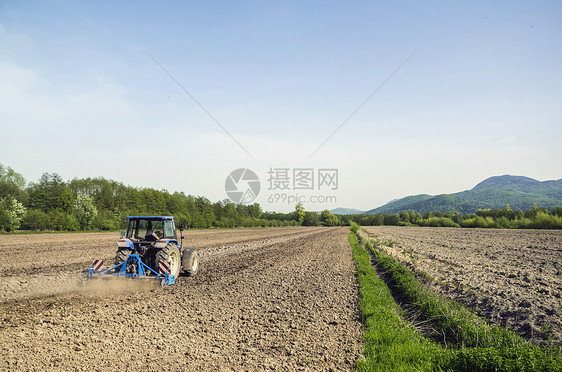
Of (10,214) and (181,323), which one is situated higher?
(10,214)

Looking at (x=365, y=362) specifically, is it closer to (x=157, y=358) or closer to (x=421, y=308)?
(x=157, y=358)

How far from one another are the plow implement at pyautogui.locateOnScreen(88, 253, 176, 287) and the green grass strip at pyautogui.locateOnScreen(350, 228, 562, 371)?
8.30m

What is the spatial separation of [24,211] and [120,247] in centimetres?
4260

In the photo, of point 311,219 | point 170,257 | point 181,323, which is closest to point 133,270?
point 170,257

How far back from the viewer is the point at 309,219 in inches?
5354

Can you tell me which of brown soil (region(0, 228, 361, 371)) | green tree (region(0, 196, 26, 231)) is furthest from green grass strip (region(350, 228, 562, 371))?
green tree (region(0, 196, 26, 231))

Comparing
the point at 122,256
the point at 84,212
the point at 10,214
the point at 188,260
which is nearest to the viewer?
the point at 122,256

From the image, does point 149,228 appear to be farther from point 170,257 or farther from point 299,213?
point 299,213

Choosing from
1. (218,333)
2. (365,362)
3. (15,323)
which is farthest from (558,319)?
(15,323)

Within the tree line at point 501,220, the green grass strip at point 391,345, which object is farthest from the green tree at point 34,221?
the tree line at point 501,220

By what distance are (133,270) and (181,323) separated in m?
4.03

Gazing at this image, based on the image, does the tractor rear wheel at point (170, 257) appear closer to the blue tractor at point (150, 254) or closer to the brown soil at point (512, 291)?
the blue tractor at point (150, 254)

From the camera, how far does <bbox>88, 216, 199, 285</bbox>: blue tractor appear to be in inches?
403

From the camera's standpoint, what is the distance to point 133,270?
1023 cm
